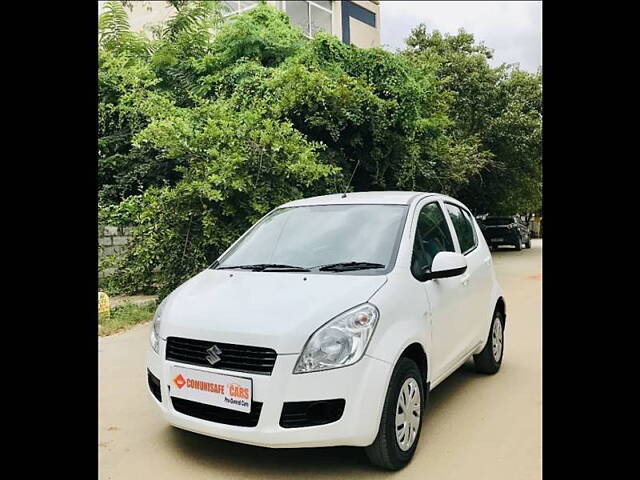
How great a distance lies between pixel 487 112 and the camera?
64.4 feet

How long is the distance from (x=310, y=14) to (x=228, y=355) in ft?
63.5

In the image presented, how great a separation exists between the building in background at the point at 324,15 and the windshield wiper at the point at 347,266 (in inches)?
612

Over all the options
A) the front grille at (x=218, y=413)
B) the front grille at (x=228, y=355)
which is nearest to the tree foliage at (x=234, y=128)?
the front grille at (x=228, y=355)

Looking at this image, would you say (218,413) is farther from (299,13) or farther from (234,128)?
(299,13)

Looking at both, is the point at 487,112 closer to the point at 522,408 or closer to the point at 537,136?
the point at 537,136

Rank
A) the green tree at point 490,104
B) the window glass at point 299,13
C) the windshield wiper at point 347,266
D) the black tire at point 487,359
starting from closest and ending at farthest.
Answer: the windshield wiper at point 347,266 → the black tire at point 487,359 → the green tree at point 490,104 → the window glass at point 299,13

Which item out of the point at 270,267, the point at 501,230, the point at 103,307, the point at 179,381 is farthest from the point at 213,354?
the point at 501,230

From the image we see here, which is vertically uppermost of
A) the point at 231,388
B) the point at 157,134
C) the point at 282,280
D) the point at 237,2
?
the point at 237,2

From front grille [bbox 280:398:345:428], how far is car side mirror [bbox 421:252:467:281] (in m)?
1.20

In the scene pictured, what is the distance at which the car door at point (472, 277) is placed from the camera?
4.54 meters

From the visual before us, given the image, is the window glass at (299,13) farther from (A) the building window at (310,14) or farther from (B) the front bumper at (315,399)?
(B) the front bumper at (315,399)
